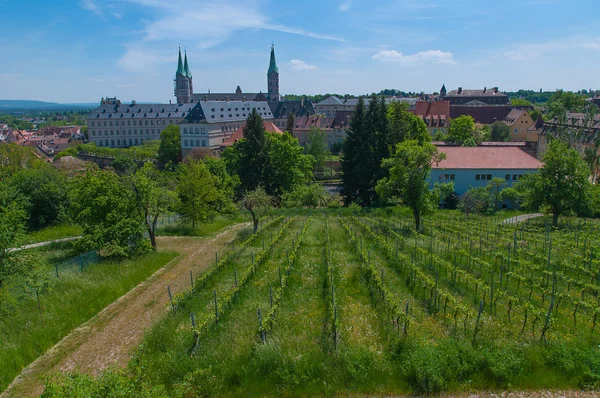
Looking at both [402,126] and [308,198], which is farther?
[402,126]

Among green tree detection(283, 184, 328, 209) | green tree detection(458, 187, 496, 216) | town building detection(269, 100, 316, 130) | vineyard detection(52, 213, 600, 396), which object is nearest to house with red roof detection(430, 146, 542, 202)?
green tree detection(458, 187, 496, 216)

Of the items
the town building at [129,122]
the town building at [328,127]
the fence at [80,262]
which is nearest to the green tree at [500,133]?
the town building at [328,127]

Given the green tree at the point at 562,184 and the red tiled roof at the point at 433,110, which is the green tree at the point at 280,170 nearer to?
the green tree at the point at 562,184

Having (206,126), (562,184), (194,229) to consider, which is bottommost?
(194,229)

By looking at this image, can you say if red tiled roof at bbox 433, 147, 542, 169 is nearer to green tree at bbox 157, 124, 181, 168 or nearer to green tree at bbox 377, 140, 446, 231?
green tree at bbox 377, 140, 446, 231

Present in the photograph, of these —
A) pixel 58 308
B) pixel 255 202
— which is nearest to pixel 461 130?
pixel 255 202

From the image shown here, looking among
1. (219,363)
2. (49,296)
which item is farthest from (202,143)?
(219,363)

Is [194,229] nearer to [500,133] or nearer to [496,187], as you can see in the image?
[496,187]

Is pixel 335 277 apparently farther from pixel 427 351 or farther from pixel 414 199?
pixel 414 199
